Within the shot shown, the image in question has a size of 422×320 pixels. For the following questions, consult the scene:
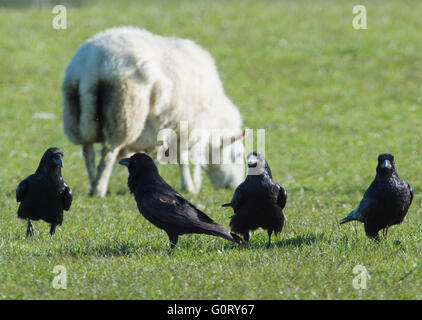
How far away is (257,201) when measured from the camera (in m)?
6.11

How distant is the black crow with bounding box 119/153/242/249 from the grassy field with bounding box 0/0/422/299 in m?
0.20

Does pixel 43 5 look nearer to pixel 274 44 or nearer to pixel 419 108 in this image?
pixel 274 44

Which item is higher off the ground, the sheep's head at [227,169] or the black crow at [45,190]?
the black crow at [45,190]

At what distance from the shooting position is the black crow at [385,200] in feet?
20.0

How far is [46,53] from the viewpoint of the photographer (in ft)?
74.5

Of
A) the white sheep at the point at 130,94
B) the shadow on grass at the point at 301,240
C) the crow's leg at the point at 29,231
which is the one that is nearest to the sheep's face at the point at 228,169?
the white sheep at the point at 130,94

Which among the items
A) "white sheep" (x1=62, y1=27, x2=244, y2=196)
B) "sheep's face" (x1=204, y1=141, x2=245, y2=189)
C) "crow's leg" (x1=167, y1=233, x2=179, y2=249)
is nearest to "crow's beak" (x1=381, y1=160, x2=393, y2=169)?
"crow's leg" (x1=167, y1=233, x2=179, y2=249)

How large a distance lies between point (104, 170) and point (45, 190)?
377 cm

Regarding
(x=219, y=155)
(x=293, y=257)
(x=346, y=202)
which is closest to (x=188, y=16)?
(x=219, y=155)

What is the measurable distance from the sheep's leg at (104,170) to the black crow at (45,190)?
356 centimetres

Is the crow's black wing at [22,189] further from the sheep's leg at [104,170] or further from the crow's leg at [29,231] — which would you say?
the sheep's leg at [104,170]

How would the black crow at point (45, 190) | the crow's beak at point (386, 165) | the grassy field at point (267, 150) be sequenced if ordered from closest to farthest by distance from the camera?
the grassy field at point (267, 150) < the crow's beak at point (386, 165) < the black crow at point (45, 190)
